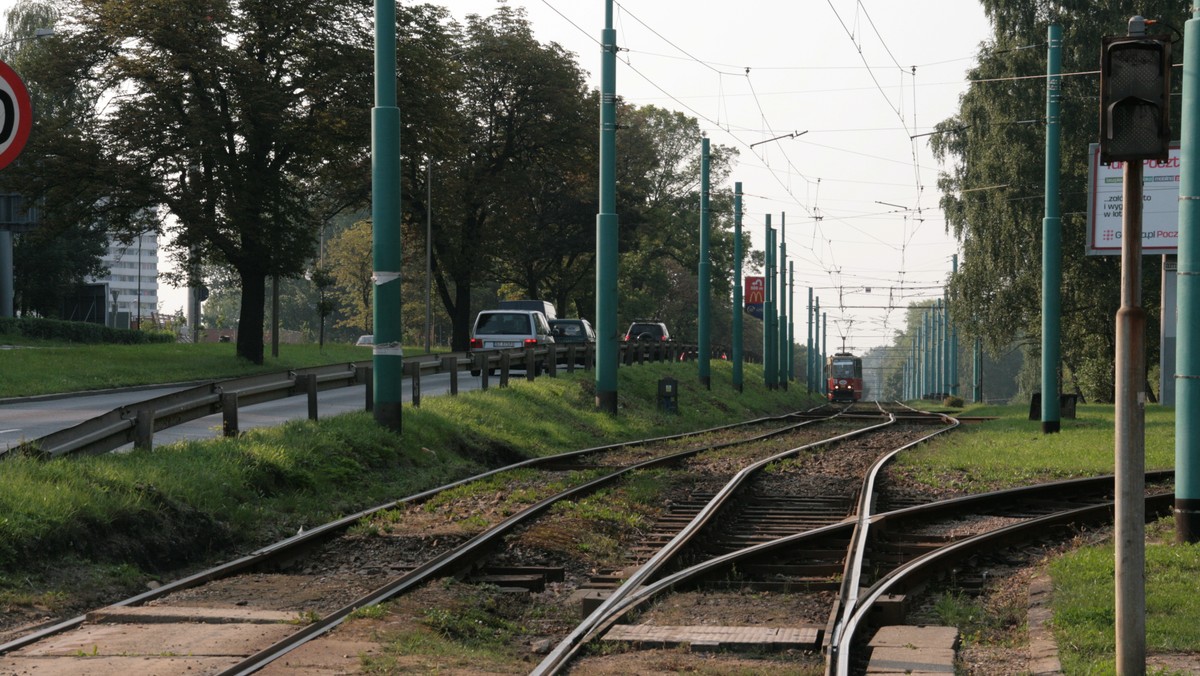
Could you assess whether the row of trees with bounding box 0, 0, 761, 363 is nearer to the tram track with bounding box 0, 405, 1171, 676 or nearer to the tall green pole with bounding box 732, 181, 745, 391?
the tall green pole with bounding box 732, 181, 745, 391

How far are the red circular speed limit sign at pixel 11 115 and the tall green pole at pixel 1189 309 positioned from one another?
356 inches

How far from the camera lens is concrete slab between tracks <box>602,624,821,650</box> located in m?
7.68

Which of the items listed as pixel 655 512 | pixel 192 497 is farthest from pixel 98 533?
pixel 655 512

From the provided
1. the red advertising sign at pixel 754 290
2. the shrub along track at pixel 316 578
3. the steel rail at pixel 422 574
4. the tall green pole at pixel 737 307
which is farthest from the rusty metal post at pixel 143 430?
the red advertising sign at pixel 754 290

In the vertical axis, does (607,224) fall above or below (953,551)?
above

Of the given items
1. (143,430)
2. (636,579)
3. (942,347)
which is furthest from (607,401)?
(942,347)

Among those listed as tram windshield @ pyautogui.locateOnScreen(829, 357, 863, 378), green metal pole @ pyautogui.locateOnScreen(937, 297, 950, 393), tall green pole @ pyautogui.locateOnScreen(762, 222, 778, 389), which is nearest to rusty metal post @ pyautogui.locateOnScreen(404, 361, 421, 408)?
tall green pole @ pyautogui.locateOnScreen(762, 222, 778, 389)

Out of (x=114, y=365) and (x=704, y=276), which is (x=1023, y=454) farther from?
(x=114, y=365)

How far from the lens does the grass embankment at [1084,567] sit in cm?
777

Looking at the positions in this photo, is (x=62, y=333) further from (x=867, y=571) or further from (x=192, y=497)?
(x=867, y=571)

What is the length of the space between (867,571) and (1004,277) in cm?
3849

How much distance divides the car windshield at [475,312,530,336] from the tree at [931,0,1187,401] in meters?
14.8

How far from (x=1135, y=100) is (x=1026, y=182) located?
39.8 metres

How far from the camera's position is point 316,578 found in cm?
989
